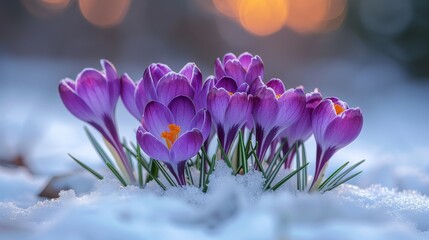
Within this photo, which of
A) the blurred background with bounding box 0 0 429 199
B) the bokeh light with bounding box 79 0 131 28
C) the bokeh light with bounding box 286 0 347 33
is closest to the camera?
the blurred background with bounding box 0 0 429 199

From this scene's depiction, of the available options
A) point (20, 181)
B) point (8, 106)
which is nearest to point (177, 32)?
point (8, 106)

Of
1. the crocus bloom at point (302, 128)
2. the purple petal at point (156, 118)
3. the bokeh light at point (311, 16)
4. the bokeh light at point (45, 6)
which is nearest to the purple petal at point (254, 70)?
the crocus bloom at point (302, 128)

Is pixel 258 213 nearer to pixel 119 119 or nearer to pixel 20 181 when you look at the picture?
pixel 20 181

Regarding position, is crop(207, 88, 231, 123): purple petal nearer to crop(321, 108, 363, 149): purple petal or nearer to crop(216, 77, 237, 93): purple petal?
crop(216, 77, 237, 93): purple petal

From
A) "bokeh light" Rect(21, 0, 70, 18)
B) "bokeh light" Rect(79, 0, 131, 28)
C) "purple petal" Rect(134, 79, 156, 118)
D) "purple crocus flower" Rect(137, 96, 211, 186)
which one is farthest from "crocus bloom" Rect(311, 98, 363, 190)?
"bokeh light" Rect(21, 0, 70, 18)

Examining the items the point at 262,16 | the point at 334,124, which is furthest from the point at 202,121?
the point at 262,16

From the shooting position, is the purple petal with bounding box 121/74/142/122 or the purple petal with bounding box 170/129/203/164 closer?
the purple petal with bounding box 170/129/203/164

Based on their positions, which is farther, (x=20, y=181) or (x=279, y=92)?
(x=20, y=181)

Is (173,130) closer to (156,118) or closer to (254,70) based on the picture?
(156,118)
